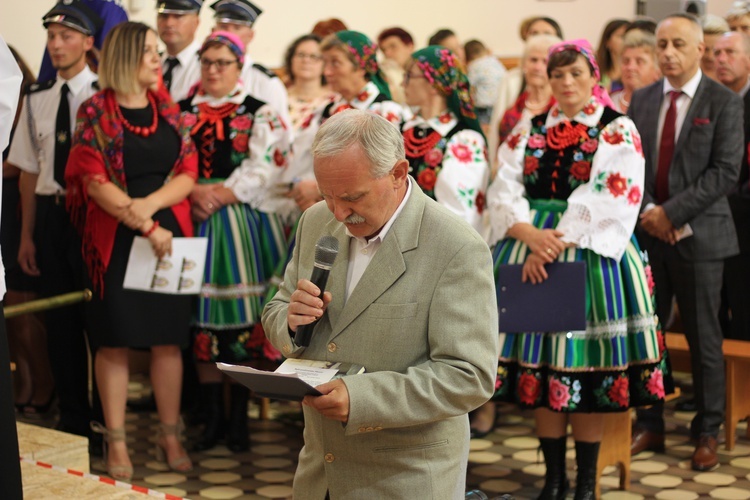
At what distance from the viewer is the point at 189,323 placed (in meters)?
4.50

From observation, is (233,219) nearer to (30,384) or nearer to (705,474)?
(30,384)

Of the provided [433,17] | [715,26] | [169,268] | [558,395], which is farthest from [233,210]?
[433,17]

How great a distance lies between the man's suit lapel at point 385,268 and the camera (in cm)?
229

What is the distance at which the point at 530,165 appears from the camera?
3.96 metres

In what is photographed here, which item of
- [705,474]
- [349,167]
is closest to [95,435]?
[705,474]

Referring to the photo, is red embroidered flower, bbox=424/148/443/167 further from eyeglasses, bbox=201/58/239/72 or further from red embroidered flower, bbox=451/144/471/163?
eyeglasses, bbox=201/58/239/72

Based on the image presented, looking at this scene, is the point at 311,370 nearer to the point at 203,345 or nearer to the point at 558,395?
the point at 558,395

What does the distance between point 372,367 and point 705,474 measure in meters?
2.51

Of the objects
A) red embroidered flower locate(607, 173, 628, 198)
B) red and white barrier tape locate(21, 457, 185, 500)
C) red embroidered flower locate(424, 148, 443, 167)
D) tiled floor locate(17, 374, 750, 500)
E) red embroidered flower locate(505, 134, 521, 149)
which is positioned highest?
red embroidered flower locate(505, 134, 521, 149)

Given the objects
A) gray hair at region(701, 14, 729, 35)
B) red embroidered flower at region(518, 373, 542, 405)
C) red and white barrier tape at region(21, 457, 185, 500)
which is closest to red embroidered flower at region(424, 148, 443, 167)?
red embroidered flower at region(518, 373, 542, 405)

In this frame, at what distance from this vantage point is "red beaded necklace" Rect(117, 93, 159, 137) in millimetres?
4246

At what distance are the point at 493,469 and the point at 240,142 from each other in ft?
5.60

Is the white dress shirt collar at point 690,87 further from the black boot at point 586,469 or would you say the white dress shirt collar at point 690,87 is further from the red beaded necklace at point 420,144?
the black boot at point 586,469

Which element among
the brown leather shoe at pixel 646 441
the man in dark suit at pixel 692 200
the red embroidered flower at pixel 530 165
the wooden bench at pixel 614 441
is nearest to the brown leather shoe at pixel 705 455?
the man in dark suit at pixel 692 200
